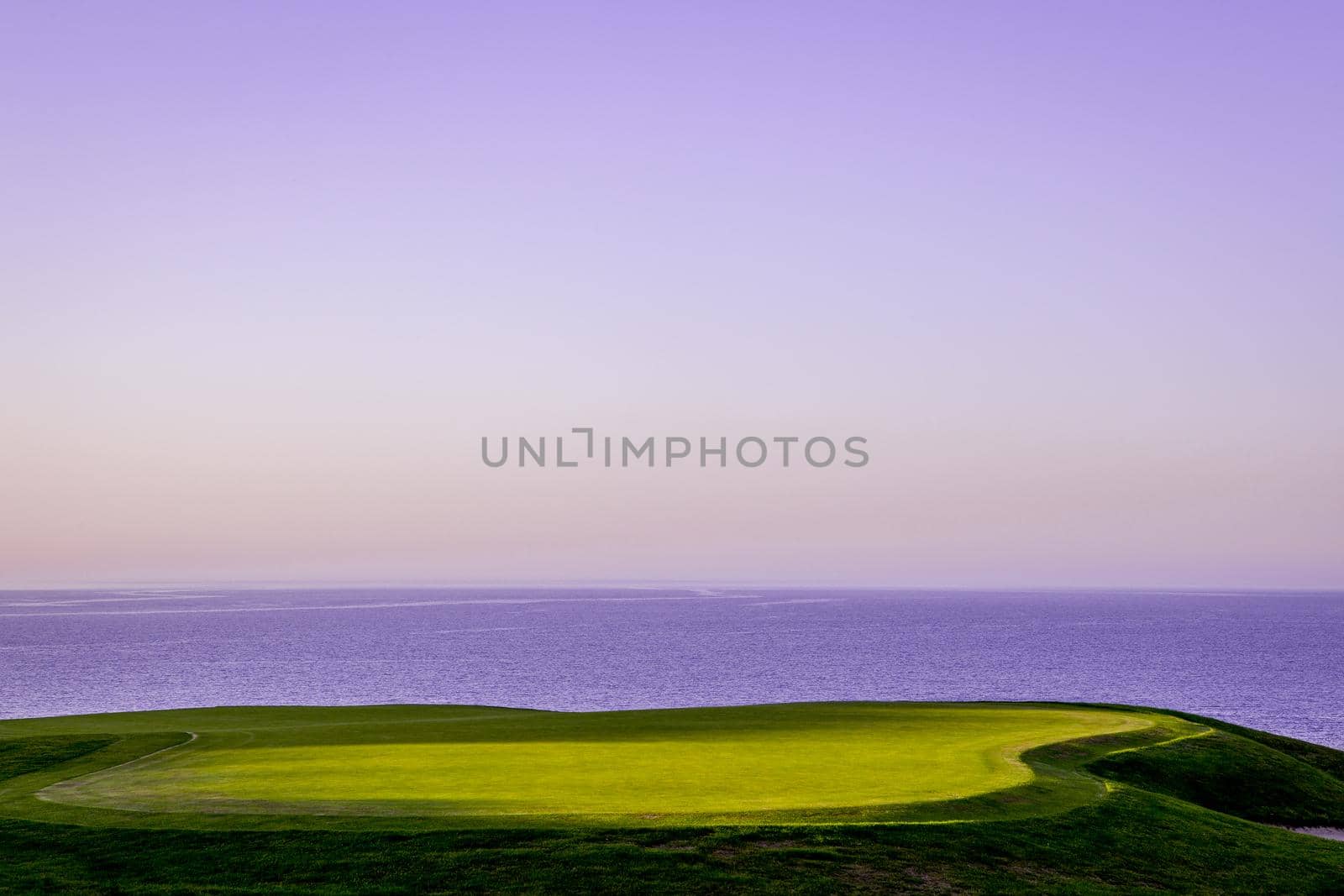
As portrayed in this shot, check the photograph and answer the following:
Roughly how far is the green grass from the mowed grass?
137 millimetres

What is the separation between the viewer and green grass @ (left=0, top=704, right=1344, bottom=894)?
1806 centimetres

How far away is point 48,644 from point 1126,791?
15747 centimetres

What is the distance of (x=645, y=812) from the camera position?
20984 millimetres

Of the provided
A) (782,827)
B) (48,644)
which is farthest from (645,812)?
(48,644)

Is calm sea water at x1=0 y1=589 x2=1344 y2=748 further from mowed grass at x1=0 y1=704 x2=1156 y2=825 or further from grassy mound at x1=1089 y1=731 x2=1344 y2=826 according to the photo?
mowed grass at x1=0 y1=704 x2=1156 y2=825

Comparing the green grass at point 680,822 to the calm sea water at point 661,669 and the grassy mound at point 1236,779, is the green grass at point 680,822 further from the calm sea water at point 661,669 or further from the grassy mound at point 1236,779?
the calm sea water at point 661,669

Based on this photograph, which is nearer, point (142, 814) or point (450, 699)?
point (142, 814)

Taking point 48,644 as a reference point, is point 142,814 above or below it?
above

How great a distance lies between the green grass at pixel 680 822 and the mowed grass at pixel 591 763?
0.45 feet

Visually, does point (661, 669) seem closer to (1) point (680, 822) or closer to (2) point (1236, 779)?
(2) point (1236, 779)

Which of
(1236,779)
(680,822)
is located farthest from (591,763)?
(1236,779)

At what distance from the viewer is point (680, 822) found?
20.2m

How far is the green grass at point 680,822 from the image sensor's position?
1806 cm

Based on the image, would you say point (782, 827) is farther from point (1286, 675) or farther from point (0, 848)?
point (1286, 675)
